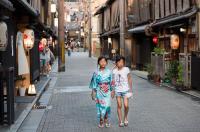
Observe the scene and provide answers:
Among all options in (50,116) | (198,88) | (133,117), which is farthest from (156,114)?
(198,88)

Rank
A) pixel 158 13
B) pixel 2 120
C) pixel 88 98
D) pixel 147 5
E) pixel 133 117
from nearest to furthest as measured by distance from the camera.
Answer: pixel 2 120 < pixel 133 117 < pixel 88 98 < pixel 158 13 < pixel 147 5

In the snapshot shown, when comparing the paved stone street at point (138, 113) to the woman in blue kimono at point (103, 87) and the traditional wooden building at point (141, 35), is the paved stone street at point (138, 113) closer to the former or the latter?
the woman in blue kimono at point (103, 87)

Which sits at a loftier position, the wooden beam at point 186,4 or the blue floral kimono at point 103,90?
the wooden beam at point 186,4

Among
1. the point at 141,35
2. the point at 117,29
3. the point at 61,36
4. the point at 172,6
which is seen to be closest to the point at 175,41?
the point at 172,6

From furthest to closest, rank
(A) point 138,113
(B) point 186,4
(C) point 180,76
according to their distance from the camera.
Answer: (B) point 186,4
(C) point 180,76
(A) point 138,113

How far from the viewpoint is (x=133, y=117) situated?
41.0 ft

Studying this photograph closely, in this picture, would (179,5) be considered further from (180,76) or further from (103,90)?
(103,90)

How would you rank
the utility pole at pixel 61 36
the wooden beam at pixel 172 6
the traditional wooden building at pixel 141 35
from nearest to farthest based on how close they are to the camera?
1. the wooden beam at pixel 172 6
2. the traditional wooden building at pixel 141 35
3. the utility pole at pixel 61 36

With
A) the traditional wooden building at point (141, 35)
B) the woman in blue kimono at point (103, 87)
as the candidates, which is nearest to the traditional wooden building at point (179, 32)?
the traditional wooden building at point (141, 35)

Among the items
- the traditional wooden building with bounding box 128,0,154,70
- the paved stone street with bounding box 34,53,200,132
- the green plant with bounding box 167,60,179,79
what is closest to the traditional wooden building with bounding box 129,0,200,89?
the green plant with bounding box 167,60,179,79

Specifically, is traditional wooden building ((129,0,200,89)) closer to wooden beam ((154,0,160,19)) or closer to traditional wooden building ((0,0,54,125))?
wooden beam ((154,0,160,19))

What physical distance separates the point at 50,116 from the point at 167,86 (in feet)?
31.9

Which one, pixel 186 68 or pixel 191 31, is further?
pixel 191 31

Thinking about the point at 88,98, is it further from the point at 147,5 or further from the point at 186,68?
the point at 147,5
